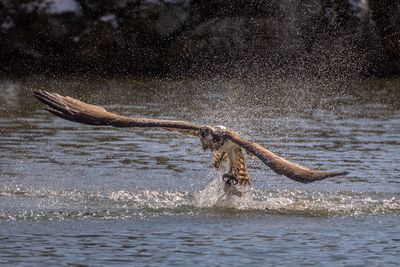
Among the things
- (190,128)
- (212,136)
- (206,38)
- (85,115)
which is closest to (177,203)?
(212,136)

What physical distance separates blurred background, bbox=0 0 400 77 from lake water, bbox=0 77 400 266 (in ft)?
38.4

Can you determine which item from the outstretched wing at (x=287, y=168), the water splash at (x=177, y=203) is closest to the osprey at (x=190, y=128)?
the outstretched wing at (x=287, y=168)

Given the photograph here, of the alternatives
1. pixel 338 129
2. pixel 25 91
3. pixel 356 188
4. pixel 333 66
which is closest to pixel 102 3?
pixel 333 66

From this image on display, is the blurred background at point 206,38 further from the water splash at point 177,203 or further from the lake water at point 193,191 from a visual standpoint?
the water splash at point 177,203

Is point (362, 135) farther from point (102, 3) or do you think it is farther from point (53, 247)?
point (102, 3)

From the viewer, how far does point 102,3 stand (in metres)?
51.5

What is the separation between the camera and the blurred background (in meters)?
48.1

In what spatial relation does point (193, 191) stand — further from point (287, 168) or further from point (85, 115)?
point (287, 168)

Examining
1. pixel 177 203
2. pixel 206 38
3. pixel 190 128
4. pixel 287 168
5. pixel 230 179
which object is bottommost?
pixel 177 203

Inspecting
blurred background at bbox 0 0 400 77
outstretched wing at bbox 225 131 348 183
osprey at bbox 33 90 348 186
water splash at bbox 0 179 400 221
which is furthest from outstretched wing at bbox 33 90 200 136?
blurred background at bbox 0 0 400 77

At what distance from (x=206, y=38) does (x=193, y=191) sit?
2902 centimetres

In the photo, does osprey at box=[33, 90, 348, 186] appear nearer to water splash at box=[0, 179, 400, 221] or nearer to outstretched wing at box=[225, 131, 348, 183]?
outstretched wing at box=[225, 131, 348, 183]

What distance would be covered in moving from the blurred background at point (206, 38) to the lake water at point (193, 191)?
11.7 m

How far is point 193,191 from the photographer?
803 inches
